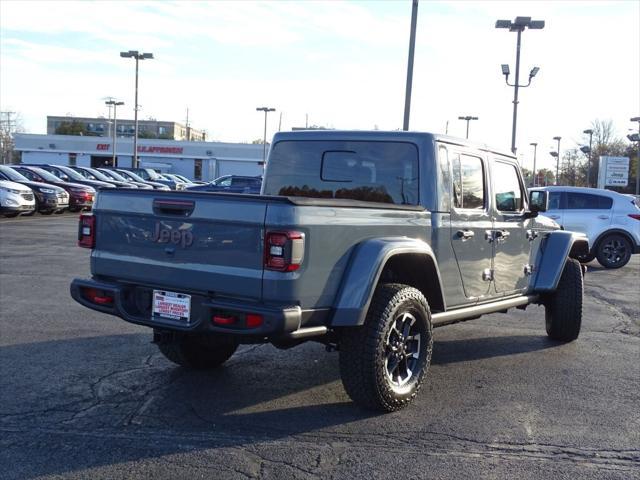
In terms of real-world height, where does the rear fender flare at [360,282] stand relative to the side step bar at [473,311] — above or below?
above

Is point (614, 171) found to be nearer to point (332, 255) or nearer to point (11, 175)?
point (11, 175)

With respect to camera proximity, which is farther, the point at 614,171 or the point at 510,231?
the point at 614,171

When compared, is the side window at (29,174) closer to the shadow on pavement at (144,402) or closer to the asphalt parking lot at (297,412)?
the asphalt parking lot at (297,412)

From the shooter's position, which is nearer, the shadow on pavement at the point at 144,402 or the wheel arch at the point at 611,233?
the shadow on pavement at the point at 144,402

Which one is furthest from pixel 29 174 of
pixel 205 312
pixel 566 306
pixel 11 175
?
pixel 205 312

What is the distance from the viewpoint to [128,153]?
74.9 meters

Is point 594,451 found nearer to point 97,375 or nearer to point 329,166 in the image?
point 329,166

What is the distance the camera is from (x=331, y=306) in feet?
15.5

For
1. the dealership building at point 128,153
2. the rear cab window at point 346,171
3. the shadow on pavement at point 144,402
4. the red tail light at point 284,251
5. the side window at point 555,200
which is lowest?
the shadow on pavement at point 144,402

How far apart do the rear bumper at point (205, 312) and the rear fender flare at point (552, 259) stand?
11.0ft

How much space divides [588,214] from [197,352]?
464 inches

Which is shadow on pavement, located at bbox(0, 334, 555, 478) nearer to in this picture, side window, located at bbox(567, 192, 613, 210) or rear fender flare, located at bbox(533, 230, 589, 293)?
rear fender flare, located at bbox(533, 230, 589, 293)

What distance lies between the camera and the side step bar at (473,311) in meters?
5.79

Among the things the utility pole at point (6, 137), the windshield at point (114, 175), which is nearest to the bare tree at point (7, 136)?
the utility pole at point (6, 137)
